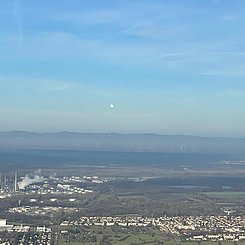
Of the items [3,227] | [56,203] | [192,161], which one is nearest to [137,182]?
[56,203]

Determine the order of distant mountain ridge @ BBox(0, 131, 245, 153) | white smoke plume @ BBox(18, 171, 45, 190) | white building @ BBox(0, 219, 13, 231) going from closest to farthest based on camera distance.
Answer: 1. white building @ BBox(0, 219, 13, 231)
2. white smoke plume @ BBox(18, 171, 45, 190)
3. distant mountain ridge @ BBox(0, 131, 245, 153)

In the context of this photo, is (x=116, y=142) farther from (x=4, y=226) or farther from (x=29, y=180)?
(x=4, y=226)

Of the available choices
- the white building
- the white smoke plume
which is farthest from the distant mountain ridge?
the white building

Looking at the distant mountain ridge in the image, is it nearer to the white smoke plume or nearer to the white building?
the white smoke plume

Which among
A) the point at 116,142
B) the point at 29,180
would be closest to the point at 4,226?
the point at 29,180

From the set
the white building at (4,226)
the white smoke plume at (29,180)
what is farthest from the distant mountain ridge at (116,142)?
the white building at (4,226)

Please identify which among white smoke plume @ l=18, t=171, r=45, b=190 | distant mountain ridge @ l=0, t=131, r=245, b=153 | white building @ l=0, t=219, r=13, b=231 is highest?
distant mountain ridge @ l=0, t=131, r=245, b=153
